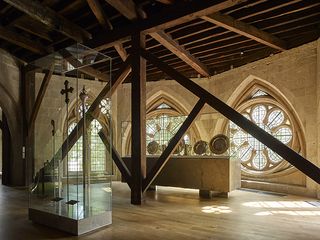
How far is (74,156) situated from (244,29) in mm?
3950

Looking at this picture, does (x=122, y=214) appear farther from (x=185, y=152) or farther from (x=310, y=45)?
(x=310, y=45)

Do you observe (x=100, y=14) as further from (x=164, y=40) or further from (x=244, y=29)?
(x=244, y=29)

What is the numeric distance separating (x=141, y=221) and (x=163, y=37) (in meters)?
3.66

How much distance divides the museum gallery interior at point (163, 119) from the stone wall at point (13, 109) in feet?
0.10

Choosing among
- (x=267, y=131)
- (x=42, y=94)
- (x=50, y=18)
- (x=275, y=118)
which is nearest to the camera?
(x=50, y=18)

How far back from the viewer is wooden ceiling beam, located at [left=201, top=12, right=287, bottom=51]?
5.39 meters

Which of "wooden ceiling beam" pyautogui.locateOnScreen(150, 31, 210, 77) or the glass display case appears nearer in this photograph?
the glass display case

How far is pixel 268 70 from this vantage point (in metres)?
7.39

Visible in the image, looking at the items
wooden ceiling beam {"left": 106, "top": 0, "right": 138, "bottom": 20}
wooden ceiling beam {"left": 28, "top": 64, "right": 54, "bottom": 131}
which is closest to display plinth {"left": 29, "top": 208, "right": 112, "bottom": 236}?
wooden ceiling beam {"left": 28, "top": 64, "right": 54, "bottom": 131}

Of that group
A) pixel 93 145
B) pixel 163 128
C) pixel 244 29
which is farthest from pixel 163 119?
pixel 93 145

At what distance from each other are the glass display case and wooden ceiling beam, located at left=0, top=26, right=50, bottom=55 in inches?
102

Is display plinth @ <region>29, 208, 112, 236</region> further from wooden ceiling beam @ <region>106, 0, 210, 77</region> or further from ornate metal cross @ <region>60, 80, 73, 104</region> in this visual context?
wooden ceiling beam @ <region>106, 0, 210, 77</region>

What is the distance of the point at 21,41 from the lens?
7332 mm

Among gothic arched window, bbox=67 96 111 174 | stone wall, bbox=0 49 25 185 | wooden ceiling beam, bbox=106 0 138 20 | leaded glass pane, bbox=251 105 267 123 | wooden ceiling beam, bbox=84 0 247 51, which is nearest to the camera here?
gothic arched window, bbox=67 96 111 174
